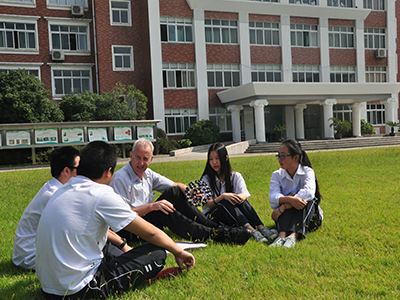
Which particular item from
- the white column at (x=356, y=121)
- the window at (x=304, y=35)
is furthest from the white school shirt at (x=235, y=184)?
the window at (x=304, y=35)

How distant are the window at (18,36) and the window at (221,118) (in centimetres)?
1234

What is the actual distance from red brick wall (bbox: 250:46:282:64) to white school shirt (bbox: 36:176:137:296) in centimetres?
2909

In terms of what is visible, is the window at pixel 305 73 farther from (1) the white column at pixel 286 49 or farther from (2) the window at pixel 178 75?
(2) the window at pixel 178 75

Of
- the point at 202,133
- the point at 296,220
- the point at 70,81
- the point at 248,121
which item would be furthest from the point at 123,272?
the point at 248,121

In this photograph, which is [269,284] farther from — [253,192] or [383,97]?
[383,97]

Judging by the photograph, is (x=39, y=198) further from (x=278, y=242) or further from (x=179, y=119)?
(x=179, y=119)

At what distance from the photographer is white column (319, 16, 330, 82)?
32.5 m

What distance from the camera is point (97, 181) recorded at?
3.02m

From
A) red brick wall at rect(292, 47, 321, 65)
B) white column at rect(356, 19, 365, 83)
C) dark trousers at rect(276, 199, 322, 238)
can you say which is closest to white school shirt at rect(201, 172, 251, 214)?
dark trousers at rect(276, 199, 322, 238)

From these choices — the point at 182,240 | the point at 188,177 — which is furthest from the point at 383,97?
the point at 182,240

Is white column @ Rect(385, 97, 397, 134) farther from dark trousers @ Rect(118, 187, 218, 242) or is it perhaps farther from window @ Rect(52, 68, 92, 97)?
dark trousers @ Rect(118, 187, 218, 242)

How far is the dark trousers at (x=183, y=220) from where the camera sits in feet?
15.0

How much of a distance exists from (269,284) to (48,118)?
21.3m

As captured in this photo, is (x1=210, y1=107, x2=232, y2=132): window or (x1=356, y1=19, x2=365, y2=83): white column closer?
(x1=210, y1=107, x2=232, y2=132): window
